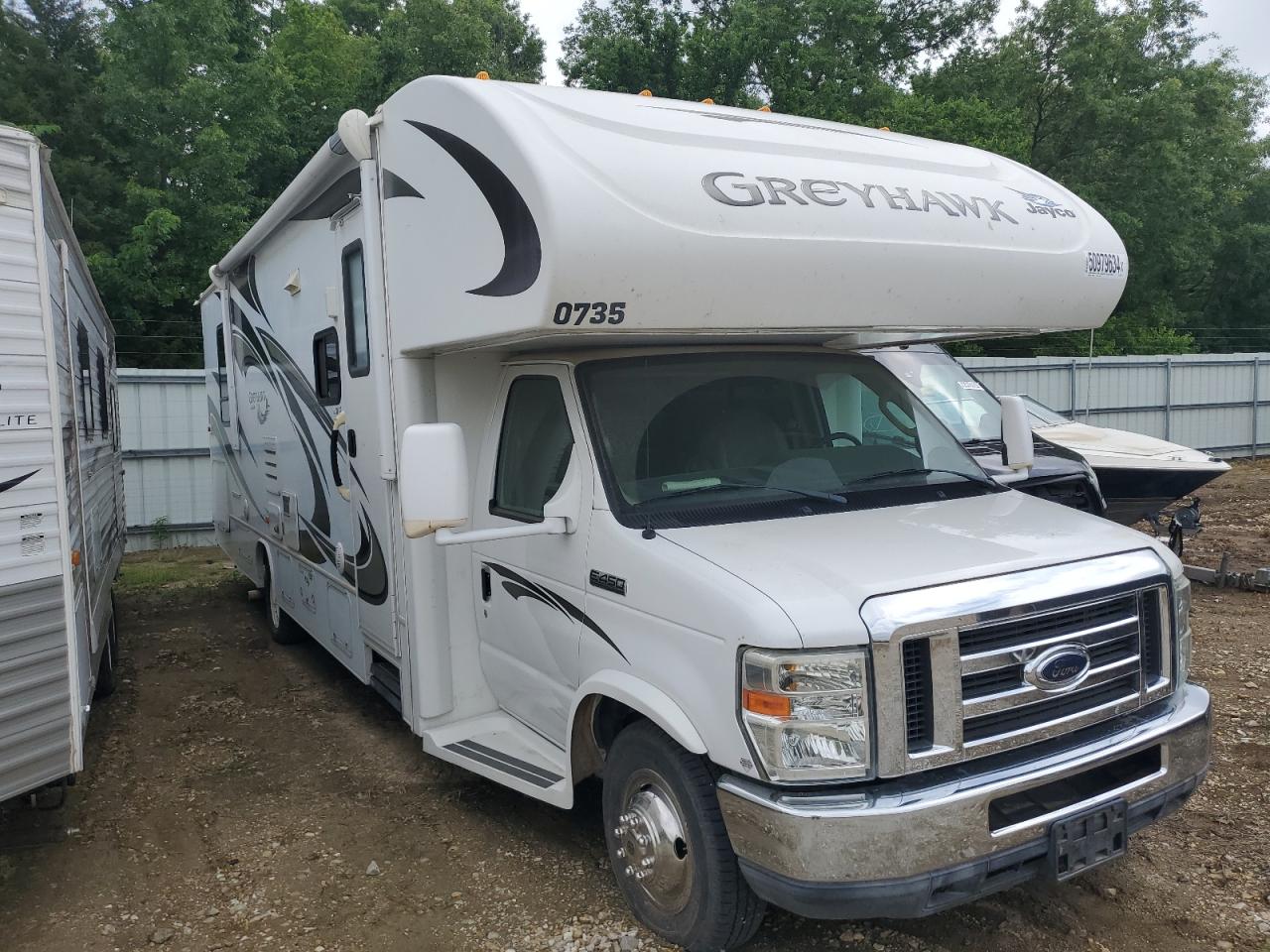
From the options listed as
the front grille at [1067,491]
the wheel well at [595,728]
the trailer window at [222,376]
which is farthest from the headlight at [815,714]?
the trailer window at [222,376]

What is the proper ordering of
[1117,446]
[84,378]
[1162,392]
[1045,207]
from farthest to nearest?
Answer: 1. [1162,392]
2. [1117,446]
3. [84,378]
4. [1045,207]

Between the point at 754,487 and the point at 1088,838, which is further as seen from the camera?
the point at 754,487

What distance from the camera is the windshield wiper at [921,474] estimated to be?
13.6 feet

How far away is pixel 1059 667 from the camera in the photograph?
10.5ft

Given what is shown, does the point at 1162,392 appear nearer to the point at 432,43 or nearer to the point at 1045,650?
the point at 432,43

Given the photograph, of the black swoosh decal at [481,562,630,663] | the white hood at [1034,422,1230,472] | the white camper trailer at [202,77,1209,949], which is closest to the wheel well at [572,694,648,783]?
the white camper trailer at [202,77,1209,949]

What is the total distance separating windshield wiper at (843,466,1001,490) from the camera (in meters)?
4.14

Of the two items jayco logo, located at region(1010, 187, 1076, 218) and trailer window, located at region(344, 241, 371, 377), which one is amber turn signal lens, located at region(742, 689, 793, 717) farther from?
trailer window, located at region(344, 241, 371, 377)

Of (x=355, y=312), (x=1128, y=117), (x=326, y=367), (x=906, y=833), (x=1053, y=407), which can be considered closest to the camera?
(x=906, y=833)

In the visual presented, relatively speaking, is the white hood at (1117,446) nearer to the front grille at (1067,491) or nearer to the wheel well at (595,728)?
the front grille at (1067,491)

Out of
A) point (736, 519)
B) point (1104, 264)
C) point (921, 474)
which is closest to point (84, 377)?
point (736, 519)

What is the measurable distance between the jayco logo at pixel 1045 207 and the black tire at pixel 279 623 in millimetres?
6076

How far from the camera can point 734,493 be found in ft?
12.8

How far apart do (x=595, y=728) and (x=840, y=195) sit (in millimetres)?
2275
